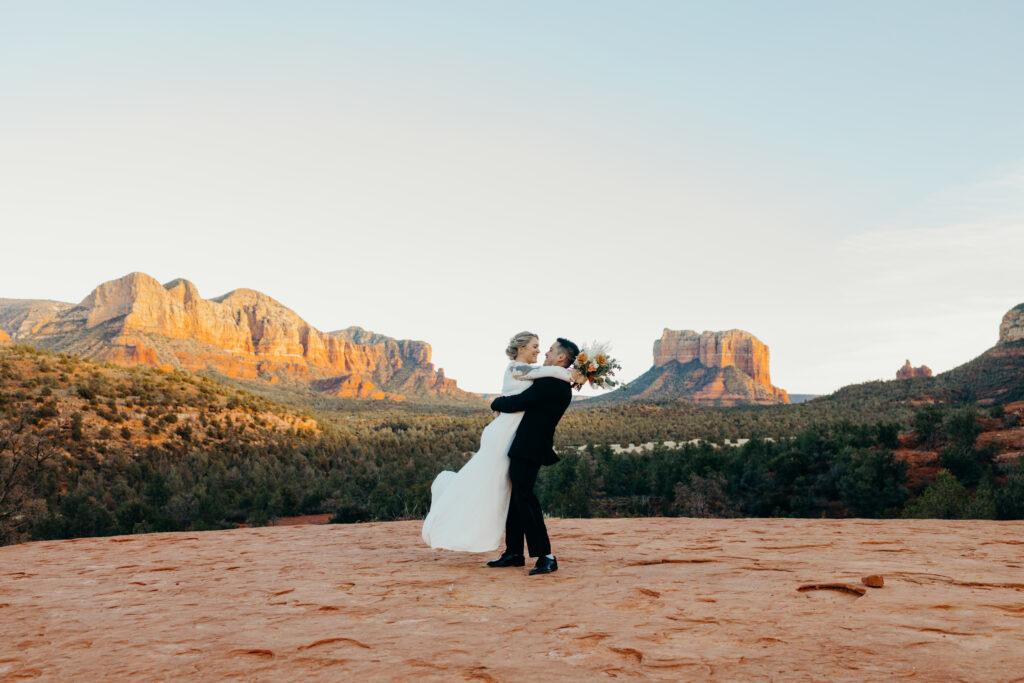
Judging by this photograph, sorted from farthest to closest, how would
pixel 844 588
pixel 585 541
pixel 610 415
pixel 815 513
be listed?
pixel 610 415 < pixel 815 513 < pixel 585 541 < pixel 844 588

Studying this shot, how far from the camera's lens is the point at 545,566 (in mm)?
5719

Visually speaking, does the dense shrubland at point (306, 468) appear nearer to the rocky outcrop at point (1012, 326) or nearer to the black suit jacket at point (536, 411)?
the black suit jacket at point (536, 411)

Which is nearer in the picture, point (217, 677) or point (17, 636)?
point (217, 677)

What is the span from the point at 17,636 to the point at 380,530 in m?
5.77

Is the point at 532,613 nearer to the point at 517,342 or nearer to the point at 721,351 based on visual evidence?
the point at 517,342

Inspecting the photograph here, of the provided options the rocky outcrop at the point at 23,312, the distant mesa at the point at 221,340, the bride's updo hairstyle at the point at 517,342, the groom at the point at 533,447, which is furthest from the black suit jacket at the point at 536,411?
the rocky outcrop at the point at 23,312

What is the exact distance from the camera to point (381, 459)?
3316cm

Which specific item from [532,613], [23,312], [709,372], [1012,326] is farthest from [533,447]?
[23,312]

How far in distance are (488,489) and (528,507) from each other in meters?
0.38

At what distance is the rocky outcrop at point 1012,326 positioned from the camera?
181ft

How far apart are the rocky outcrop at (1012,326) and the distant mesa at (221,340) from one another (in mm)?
88394

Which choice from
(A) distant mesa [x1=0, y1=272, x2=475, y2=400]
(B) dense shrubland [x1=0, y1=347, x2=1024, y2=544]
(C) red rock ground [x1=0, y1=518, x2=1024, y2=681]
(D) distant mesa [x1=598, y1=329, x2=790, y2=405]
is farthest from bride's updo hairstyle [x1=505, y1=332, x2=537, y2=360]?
(D) distant mesa [x1=598, y1=329, x2=790, y2=405]

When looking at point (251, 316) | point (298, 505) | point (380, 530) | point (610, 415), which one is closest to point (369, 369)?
point (251, 316)

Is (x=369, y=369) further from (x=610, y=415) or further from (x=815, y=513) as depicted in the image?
(x=815, y=513)
